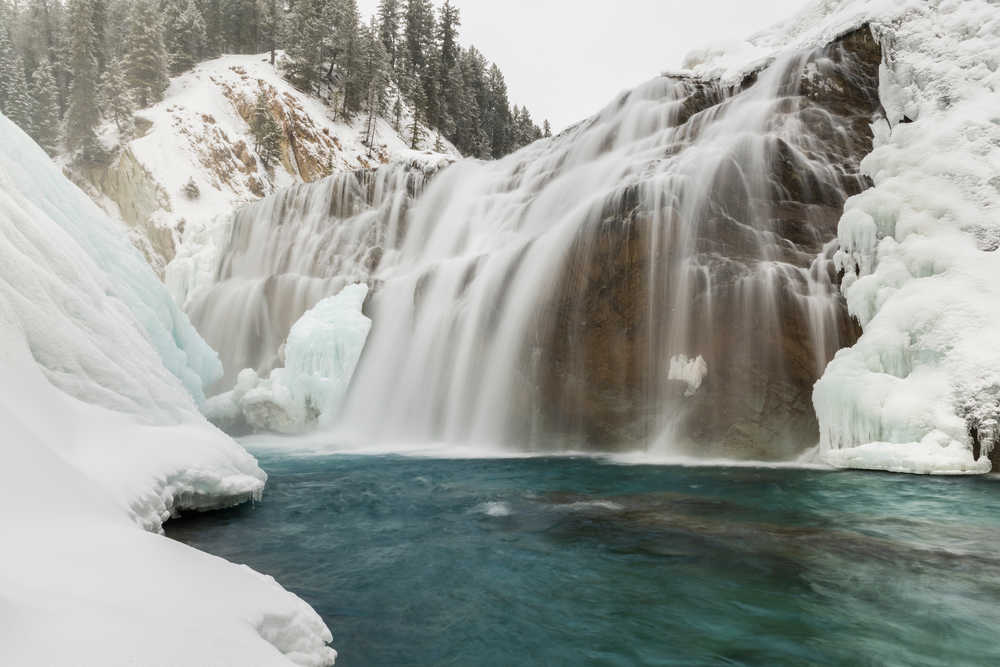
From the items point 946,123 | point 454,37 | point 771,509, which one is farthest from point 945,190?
point 454,37

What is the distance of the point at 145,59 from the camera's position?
36.1 m

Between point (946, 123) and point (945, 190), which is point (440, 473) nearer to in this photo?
point (945, 190)

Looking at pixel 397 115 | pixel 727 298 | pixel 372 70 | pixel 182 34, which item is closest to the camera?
pixel 727 298

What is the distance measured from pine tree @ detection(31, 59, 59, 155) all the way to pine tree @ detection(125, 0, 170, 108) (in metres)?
6.07

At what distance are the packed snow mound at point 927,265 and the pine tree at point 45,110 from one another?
4493cm

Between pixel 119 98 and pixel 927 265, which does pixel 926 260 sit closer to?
pixel 927 265

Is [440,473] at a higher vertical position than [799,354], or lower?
lower

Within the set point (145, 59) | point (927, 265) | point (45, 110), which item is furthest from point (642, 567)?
point (45, 110)

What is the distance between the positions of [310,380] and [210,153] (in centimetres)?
2401

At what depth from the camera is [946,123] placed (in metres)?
10.9

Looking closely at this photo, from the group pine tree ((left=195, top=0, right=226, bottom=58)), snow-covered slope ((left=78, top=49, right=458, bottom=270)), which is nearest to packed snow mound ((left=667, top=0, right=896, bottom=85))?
snow-covered slope ((left=78, top=49, right=458, bottom=270))

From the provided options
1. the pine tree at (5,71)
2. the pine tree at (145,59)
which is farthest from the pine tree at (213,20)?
the pine tree at (5,71)

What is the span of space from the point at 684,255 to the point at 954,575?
752 cm

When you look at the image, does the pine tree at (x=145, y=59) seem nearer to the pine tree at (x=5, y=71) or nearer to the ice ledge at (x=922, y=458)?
the pine tree at (x=5, y=71)
